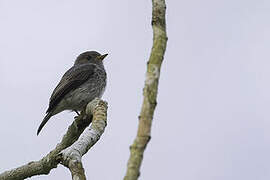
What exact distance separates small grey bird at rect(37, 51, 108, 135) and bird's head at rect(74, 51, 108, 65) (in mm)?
773

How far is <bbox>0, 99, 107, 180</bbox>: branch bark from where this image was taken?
506 centimetres

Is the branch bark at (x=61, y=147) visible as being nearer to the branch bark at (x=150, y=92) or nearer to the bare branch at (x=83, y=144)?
the bare branch at (x=83, y=144)

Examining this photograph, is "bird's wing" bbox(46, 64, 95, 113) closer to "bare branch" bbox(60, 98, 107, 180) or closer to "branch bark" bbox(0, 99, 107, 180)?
"branch bark" bbox(0, 99, 107, 180)

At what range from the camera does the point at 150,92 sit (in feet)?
8.22

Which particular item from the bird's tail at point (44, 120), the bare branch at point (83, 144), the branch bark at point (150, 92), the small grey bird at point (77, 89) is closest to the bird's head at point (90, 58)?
the small grey bird at point (77, 89)

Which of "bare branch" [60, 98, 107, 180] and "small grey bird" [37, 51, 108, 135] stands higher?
"small grey bird" [37, 51, 108, 135]

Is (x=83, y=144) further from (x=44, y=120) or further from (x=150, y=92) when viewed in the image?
(x=44, y=120)

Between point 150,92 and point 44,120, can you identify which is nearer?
point 150,92

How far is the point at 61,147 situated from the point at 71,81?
482cm

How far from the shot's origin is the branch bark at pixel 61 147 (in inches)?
199

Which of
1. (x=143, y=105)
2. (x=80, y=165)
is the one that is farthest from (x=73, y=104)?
(x=143, y=105)

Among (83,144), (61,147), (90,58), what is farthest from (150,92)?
(90,58)

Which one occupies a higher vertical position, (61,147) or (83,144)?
(61,147)

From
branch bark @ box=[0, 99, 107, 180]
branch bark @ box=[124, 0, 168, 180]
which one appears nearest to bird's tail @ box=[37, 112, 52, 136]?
branch bark @ box=[0, 99, 107, 180]
